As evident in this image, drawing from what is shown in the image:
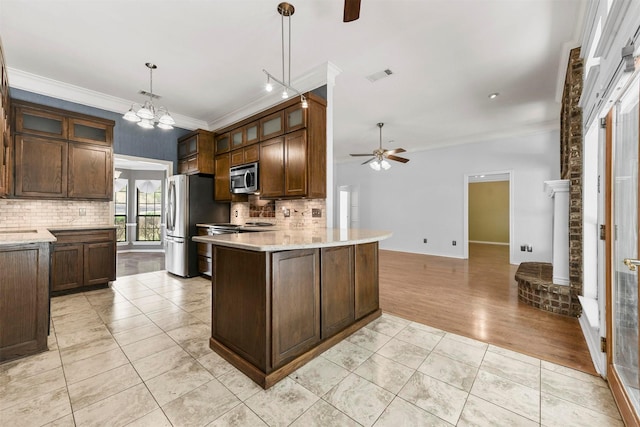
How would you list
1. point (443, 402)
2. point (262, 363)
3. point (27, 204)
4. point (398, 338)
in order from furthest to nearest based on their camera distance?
point (27, 204)
point (398, 338)
point (262, 363)
point (443, 402)

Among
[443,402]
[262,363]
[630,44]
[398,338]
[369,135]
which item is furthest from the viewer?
[369,135]

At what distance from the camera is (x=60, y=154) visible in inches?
144

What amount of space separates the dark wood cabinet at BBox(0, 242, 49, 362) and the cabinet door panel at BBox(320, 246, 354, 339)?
2200mm

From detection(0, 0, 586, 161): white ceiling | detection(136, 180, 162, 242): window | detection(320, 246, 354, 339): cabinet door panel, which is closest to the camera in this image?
detection(320, 246, 354, 339): cabinet door panel

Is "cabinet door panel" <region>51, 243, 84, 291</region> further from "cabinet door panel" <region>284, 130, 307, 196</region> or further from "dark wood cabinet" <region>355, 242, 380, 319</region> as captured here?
"dark wood cabinet" <region>355, 242, 380, 319</region>

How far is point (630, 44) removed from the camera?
1.28 meters

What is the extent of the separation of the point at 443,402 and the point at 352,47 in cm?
318

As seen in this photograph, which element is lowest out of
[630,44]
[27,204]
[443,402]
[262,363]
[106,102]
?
[443,402]

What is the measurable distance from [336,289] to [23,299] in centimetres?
240

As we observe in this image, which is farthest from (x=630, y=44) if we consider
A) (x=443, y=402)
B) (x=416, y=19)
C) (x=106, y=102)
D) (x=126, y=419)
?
(x=106, y=102)

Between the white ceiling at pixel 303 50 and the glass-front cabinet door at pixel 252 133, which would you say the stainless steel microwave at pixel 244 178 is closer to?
the glass-front cabinet door at pixel 252 133

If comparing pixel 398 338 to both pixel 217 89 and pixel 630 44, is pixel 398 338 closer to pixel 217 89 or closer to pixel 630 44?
pixel 630 44

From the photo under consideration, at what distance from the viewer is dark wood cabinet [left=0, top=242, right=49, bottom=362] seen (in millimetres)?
1979

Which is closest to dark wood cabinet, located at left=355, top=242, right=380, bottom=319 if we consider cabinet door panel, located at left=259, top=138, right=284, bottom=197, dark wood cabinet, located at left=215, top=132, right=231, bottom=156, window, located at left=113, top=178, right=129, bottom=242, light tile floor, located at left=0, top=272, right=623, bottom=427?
light tile floor, located at left=0, top=272, right=623, bottom=427
